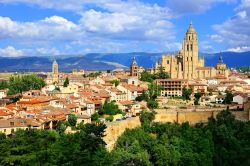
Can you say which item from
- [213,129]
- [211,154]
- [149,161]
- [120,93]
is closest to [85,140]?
[149,161]

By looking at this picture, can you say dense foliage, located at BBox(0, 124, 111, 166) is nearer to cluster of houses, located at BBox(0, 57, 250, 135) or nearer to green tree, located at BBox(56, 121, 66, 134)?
green tree, located at BBox(56, 121, 66, 134)

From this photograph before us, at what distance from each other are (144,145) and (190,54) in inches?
918

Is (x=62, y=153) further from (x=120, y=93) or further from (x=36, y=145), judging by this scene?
(x=120, y=93)

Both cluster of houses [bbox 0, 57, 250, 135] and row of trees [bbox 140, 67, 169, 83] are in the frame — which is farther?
row of trees [bbox 140, 67, 169, 83]

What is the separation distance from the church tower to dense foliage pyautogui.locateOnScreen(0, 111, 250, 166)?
1761 cm

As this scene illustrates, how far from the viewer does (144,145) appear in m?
27.9

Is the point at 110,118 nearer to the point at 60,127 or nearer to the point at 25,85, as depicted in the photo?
the point at 60,127

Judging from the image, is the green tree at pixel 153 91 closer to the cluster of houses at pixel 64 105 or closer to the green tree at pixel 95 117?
the cluster of houses at pixel 64 105

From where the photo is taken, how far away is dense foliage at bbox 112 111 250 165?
2658 cm

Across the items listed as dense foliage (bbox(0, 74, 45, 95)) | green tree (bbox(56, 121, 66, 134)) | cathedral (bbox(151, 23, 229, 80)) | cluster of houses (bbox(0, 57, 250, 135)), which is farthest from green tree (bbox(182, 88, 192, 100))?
green tree (bbox(56, 121, 66, 134))

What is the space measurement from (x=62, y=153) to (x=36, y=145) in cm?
130

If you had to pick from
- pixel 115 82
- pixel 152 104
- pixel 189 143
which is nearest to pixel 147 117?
pixel 189 143

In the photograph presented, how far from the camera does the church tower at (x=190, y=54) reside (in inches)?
1953

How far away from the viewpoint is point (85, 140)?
903 inches
